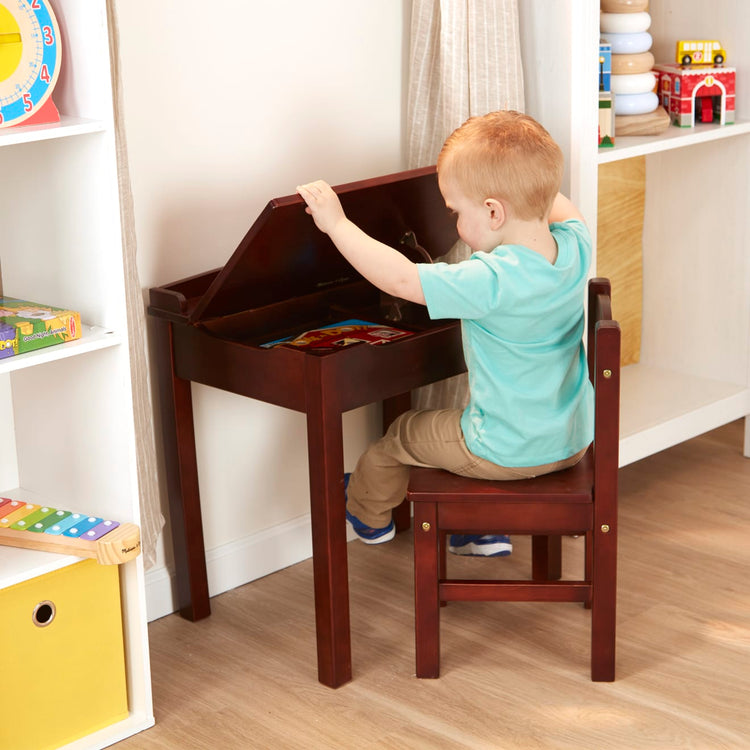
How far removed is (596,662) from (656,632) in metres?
0.23

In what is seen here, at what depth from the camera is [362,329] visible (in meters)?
2.19

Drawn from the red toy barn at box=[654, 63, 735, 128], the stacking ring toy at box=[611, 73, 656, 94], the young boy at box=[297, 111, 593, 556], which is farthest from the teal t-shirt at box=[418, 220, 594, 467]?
the red toy barn at box=[654, 63, 735, 128]

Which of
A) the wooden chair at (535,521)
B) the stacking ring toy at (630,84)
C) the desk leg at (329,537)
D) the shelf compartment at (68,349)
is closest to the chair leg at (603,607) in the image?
the wooden chair at (535,521)

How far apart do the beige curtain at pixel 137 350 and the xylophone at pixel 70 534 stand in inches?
8.3

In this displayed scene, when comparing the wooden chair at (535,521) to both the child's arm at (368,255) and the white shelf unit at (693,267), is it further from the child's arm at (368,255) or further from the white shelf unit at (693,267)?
the white shelf unit at (693,267)

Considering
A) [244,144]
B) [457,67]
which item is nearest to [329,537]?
[244,144]

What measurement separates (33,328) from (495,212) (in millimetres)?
750

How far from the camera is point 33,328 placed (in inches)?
67.0

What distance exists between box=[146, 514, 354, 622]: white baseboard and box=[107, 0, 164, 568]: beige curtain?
11 cm

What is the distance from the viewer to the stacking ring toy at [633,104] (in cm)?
266

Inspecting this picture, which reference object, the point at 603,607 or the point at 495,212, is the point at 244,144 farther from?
the point at 603,607

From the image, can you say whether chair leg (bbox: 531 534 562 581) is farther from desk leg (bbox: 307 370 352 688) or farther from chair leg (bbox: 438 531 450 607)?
desk leg (bbox: 307 370 352 688)

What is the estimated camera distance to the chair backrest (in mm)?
1857

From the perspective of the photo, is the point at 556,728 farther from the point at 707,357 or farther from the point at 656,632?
the point at 707,357
